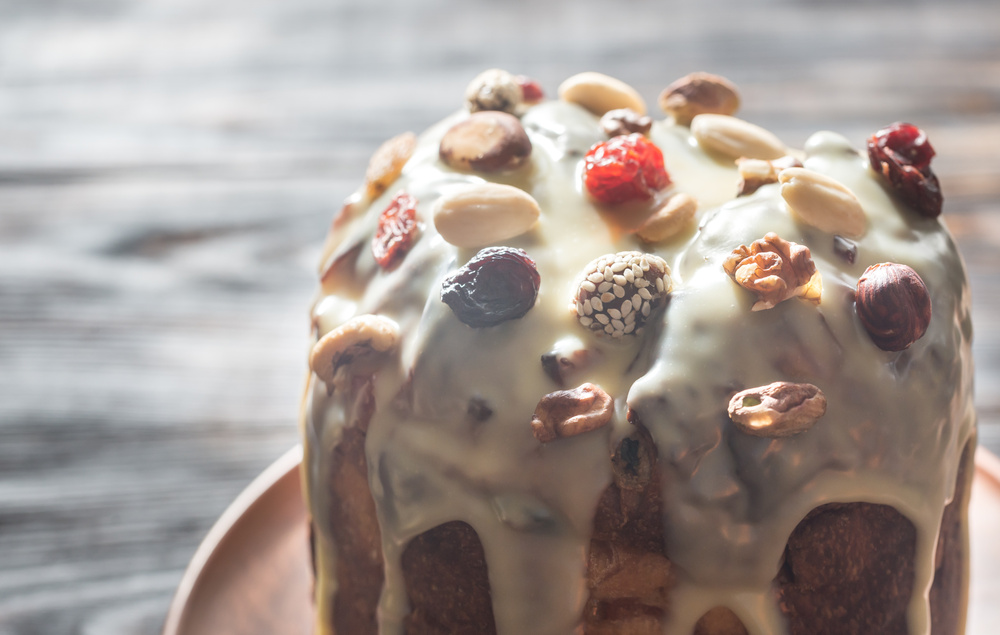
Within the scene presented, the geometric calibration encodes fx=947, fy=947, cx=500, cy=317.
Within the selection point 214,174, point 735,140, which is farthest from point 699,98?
point 214,174

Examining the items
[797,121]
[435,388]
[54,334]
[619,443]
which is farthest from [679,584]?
[797,121]

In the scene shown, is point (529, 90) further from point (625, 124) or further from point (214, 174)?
point (214, 174)

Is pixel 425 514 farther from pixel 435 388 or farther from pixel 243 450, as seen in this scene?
pixel 243 450

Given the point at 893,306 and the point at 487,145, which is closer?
the point at 893,306

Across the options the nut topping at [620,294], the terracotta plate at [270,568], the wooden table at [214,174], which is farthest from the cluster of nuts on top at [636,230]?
the wooden table at [214,174]

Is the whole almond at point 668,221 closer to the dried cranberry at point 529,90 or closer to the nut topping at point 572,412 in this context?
the nut topping at point 572,412

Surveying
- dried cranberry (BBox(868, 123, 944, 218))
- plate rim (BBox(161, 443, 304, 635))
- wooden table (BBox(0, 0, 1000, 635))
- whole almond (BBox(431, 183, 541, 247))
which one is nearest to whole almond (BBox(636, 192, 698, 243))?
whole almond (BBox(431, 183, 541, 247))
